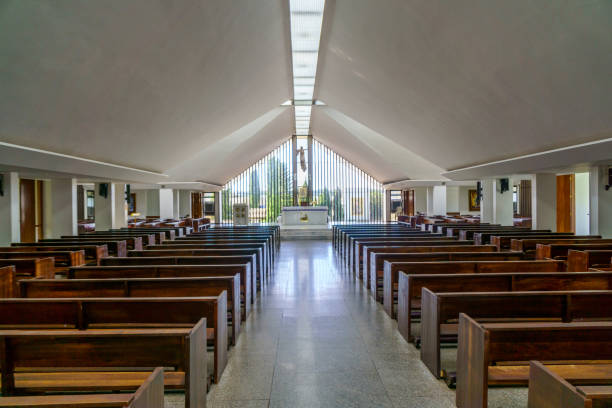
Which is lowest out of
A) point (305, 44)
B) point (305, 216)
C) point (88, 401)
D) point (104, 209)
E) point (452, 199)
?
point (88, 401)

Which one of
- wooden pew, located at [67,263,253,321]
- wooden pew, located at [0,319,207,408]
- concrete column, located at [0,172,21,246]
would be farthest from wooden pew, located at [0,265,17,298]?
concrete column, located at [0,172,21,246]

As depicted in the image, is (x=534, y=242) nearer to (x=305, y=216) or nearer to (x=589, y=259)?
(x=589, y=259)

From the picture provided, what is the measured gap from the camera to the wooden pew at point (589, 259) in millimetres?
5258

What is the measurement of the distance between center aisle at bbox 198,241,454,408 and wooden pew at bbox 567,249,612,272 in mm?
2783

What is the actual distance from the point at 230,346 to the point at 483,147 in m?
7.21

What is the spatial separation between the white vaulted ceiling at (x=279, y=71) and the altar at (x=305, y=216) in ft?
21.4

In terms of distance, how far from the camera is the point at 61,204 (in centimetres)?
1005

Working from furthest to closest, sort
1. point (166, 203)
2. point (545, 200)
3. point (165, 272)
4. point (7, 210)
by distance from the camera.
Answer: point (166, 203), point (545, 200), point (7, 210), point (165, 272)

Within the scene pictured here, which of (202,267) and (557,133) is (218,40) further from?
(557,133)

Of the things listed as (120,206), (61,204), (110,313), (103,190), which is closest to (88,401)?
(110,313)

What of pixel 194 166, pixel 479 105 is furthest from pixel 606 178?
pixel 194 166

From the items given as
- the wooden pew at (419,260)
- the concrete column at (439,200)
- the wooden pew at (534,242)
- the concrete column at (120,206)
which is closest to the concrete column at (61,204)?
the concrete column at (120,206)

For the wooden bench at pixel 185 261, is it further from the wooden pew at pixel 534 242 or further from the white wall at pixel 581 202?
the white wall at pixel 581 202

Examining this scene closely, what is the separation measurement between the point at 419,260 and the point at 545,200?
296 inches
